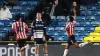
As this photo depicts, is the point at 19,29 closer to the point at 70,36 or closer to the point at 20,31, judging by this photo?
the point at 20,31

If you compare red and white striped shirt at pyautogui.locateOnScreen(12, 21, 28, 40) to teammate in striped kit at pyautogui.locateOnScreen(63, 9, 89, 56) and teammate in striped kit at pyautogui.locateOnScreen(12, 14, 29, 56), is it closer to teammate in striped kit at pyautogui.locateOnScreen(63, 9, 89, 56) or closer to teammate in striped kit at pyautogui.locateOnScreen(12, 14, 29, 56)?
teammate in striped kit at pyautogui.locateOnScreen(12, 14, 29, 56)

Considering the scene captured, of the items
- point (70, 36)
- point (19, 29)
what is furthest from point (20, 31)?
point (70, 36)

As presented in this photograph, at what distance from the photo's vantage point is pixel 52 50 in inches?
722

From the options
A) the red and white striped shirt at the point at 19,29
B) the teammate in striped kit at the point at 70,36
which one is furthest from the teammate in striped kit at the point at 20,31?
the teammate in striped kit at the point at 70,36

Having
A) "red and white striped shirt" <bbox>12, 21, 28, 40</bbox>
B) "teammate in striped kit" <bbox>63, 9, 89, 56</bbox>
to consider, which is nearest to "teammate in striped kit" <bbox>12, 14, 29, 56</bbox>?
"red and white striped shirt" <bbox>12, 21, 28, 40</bbox>

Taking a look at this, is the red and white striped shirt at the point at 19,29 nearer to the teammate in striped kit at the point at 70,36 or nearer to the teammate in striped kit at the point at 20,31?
the teammate in striped kit at the point at 20,31

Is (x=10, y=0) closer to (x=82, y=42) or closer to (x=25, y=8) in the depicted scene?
(x=25, y=8)

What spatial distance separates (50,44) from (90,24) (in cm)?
305

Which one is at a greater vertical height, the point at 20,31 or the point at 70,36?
the point at 20,31

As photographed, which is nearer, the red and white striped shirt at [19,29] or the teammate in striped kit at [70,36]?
the red and white striped shirt at [19,29]

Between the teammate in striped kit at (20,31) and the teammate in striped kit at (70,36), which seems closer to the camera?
the teammate in striped kit at (20,31)

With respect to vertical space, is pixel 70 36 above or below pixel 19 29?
below

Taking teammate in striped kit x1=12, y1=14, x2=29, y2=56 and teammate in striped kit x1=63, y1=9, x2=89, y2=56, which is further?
teammate in striped kit x1=63, y1=9, x2=89, y2=56

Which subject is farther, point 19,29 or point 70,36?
point 70,36
